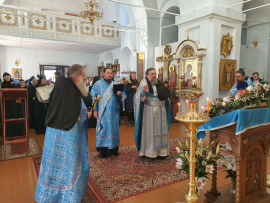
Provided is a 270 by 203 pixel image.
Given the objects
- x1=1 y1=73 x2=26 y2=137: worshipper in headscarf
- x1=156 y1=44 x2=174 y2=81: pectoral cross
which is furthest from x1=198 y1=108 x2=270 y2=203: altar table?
x1=156 y1=44 x2=174 y2=81: pectoral cross

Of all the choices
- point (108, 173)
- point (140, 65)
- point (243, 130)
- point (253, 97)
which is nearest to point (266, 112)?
point (253, 97)

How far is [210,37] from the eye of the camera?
730 cm

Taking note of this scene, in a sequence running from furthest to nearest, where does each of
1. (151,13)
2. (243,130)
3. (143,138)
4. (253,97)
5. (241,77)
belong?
(151,13), (241,77), (143,138), (253,97), (243,130)

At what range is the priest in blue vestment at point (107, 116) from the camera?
4246 millimetres

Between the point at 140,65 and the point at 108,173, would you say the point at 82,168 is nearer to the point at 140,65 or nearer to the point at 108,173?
the point at 108,173

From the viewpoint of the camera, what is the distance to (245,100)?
7.62 feet

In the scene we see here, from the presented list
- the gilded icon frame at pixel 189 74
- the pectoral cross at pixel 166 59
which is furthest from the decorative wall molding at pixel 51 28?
the gilded icon frame at pixel 189 74

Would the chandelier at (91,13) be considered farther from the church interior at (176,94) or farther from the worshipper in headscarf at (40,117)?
the worshipper in headscarf at (40,117)

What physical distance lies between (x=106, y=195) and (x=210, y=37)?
6.27 meters

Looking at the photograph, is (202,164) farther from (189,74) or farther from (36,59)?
(36,59)

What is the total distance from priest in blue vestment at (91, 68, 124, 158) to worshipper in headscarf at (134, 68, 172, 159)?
0.47m

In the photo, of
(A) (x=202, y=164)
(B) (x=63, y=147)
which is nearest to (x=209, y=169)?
(A) (x=202, y=164)

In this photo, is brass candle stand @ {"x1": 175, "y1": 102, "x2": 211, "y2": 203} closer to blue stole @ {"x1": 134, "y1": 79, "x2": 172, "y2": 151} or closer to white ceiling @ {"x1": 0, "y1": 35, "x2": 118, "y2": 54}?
blue stole @ {"x1": 134, "y1": 79, "x2": 172, "y2": 151}

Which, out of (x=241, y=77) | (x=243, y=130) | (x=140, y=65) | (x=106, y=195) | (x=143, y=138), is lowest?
(x=106, y=195)
